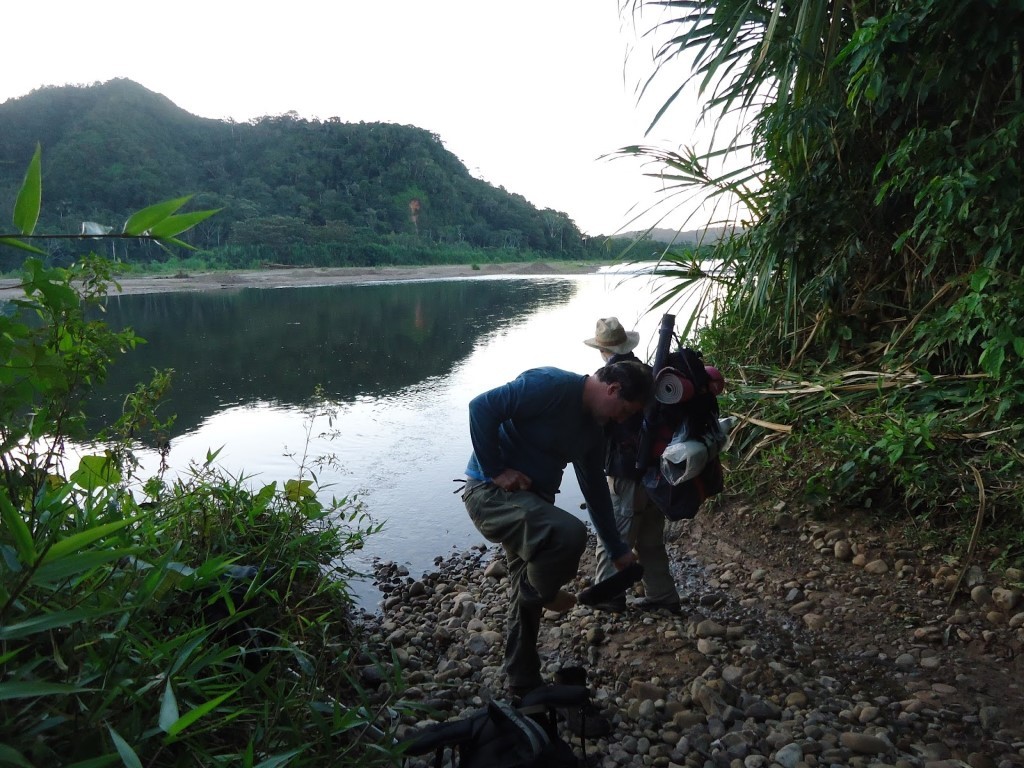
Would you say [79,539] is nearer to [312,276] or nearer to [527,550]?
[527,550]

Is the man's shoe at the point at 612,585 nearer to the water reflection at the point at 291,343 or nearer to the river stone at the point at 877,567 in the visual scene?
the river stone at the point at 877,567

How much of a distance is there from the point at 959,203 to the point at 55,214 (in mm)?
40205

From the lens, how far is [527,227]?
2657 inches

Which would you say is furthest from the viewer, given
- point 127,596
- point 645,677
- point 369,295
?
point 369,295

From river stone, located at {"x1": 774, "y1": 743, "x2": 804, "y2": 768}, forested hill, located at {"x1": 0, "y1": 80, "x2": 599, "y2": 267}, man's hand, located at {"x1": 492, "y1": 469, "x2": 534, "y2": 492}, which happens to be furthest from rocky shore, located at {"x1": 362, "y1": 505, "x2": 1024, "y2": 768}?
forested hill, located at {"x1": 0, "y1": 80, "x2": 599, "y2": 267}

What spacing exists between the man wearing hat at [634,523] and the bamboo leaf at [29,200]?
2.68 metres

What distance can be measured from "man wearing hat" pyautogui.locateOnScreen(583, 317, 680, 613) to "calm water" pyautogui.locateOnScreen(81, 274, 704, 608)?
1.56 metres

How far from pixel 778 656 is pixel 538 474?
4.33 ft

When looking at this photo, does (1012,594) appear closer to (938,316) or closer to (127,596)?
(938,316)

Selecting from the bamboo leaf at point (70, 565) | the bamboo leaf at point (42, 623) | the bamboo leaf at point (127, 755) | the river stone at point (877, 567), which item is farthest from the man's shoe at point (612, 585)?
the bamboo leaf at point (70, 565)

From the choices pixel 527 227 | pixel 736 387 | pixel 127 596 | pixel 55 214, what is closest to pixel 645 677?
pixel 127 596

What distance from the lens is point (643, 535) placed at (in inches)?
140

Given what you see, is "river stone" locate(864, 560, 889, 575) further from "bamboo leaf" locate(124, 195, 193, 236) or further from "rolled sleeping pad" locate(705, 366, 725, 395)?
"bamboo leaf" locate(124, 195, 193, 236)

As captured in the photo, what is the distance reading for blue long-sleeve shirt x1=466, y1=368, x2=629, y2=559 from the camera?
103 inches
